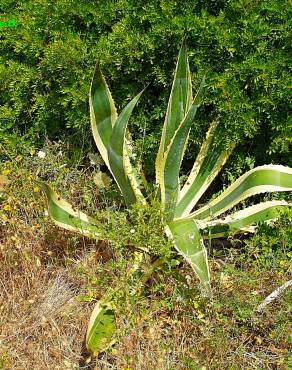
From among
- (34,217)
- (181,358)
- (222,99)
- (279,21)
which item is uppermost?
(279,21)

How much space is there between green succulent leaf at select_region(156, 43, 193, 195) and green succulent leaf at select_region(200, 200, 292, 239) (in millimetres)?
325

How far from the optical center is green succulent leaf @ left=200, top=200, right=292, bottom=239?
9.12 ft

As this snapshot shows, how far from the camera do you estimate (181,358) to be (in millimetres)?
2490

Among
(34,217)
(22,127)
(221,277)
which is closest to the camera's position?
(221,277)

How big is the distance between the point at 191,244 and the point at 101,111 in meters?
0.77

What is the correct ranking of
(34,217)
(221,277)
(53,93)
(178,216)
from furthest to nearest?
(53,93), (34,217), (178,216), (221,277)

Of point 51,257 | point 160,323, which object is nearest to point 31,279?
point 51,257

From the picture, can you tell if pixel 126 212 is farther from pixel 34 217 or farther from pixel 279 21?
pixel 279 21

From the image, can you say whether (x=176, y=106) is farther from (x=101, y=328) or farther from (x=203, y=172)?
(x=101, y=328)

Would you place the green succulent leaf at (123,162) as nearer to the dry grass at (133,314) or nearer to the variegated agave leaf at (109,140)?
the variegated agave leaf at (109,140)

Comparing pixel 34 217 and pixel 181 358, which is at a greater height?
pixel 34 217

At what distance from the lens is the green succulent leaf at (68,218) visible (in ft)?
9.01

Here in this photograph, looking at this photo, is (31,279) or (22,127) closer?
(31,279)

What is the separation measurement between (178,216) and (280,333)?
0.71 m
